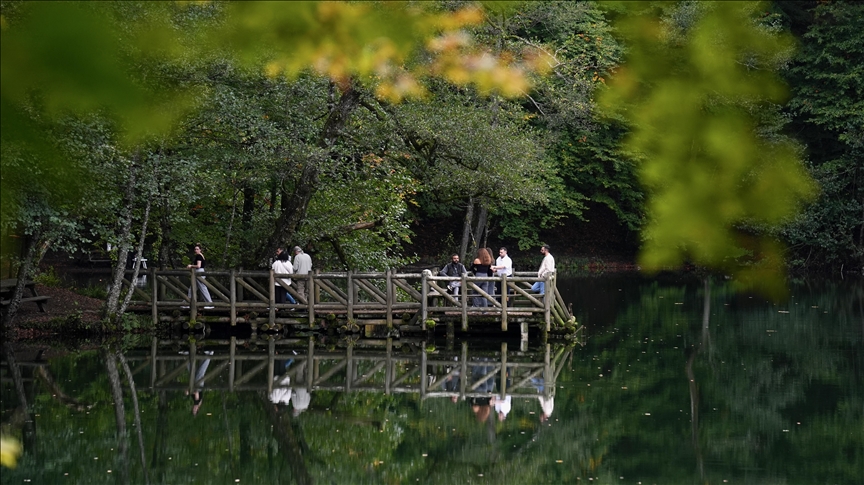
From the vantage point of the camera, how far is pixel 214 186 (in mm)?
19234

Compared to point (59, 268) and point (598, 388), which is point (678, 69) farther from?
point (59, 268)

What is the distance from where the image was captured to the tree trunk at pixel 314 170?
66.0 feet

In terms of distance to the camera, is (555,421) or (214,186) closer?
(555,421)

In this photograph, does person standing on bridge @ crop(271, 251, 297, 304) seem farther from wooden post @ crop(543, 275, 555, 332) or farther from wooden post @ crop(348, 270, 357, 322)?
wooden post @ crop(543, 275, 555, 332)


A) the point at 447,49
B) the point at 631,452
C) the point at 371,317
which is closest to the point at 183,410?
the point at 631,452

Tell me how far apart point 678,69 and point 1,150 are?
147 centimetres

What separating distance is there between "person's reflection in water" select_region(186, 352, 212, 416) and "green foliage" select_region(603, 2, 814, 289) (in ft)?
40.9

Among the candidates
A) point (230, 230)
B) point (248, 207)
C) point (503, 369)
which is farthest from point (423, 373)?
point (248, 207)

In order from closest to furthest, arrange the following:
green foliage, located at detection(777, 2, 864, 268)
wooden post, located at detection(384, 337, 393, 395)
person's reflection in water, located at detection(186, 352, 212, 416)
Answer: green foliage, located at detection(777, 2, 864, 268)
person's reflection in water, located at detection(186, 352, 212, 416)
wooden post, located at detection(384, 337, 393, 395)

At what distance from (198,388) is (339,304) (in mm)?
5680

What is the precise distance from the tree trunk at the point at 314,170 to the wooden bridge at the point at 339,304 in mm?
1095

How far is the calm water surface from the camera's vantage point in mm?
11547

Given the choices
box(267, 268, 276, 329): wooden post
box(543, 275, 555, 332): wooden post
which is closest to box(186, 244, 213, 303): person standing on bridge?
box(267, 268, 276, 329): wooden post

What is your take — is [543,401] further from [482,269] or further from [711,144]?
[711,144]
